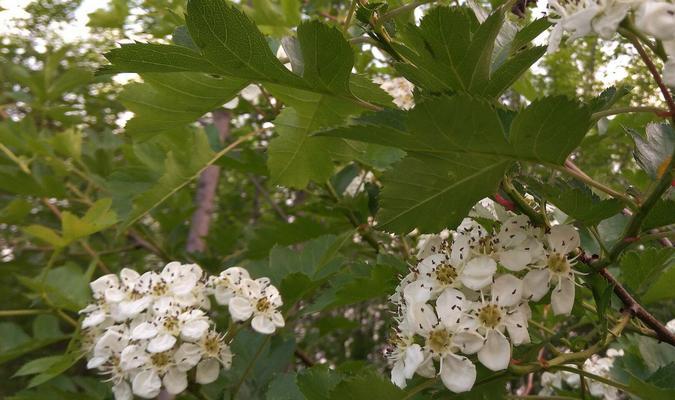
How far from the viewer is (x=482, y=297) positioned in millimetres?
699

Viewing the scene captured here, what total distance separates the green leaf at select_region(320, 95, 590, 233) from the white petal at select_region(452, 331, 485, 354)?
0.13 metres

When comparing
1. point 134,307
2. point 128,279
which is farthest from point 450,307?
point 128,279

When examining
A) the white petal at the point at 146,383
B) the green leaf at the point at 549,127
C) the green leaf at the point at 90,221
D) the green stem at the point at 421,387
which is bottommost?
the green leaf at the point at 90,221

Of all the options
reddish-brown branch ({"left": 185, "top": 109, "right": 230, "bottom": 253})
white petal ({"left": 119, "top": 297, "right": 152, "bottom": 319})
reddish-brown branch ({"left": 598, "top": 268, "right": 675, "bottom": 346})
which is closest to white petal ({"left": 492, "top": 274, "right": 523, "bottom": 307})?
reddish-brown branch ({"left": 598, "top": 268, "right": 675, "bottom": 346})

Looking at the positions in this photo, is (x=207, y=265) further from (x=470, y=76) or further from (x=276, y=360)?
(x=470, y=76)

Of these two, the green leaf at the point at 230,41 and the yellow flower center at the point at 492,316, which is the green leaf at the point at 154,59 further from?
the yellow flower center at the point at 492,316

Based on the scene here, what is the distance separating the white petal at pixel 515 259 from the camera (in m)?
0.70

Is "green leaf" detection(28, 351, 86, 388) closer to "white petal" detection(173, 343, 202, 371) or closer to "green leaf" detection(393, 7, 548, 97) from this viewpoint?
"white petal" detection(173, 343, 202, 371)

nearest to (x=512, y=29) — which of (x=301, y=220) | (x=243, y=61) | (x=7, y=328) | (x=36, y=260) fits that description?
(x=243, y=61)

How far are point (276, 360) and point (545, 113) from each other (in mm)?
772

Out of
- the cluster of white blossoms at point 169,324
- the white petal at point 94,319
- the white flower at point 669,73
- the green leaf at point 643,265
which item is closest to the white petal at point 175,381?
the cluster of white blossoms at point 169,324

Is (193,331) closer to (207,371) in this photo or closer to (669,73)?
(207,371)

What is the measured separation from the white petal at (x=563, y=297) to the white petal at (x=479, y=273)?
77 mm

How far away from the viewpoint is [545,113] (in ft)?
1.78
